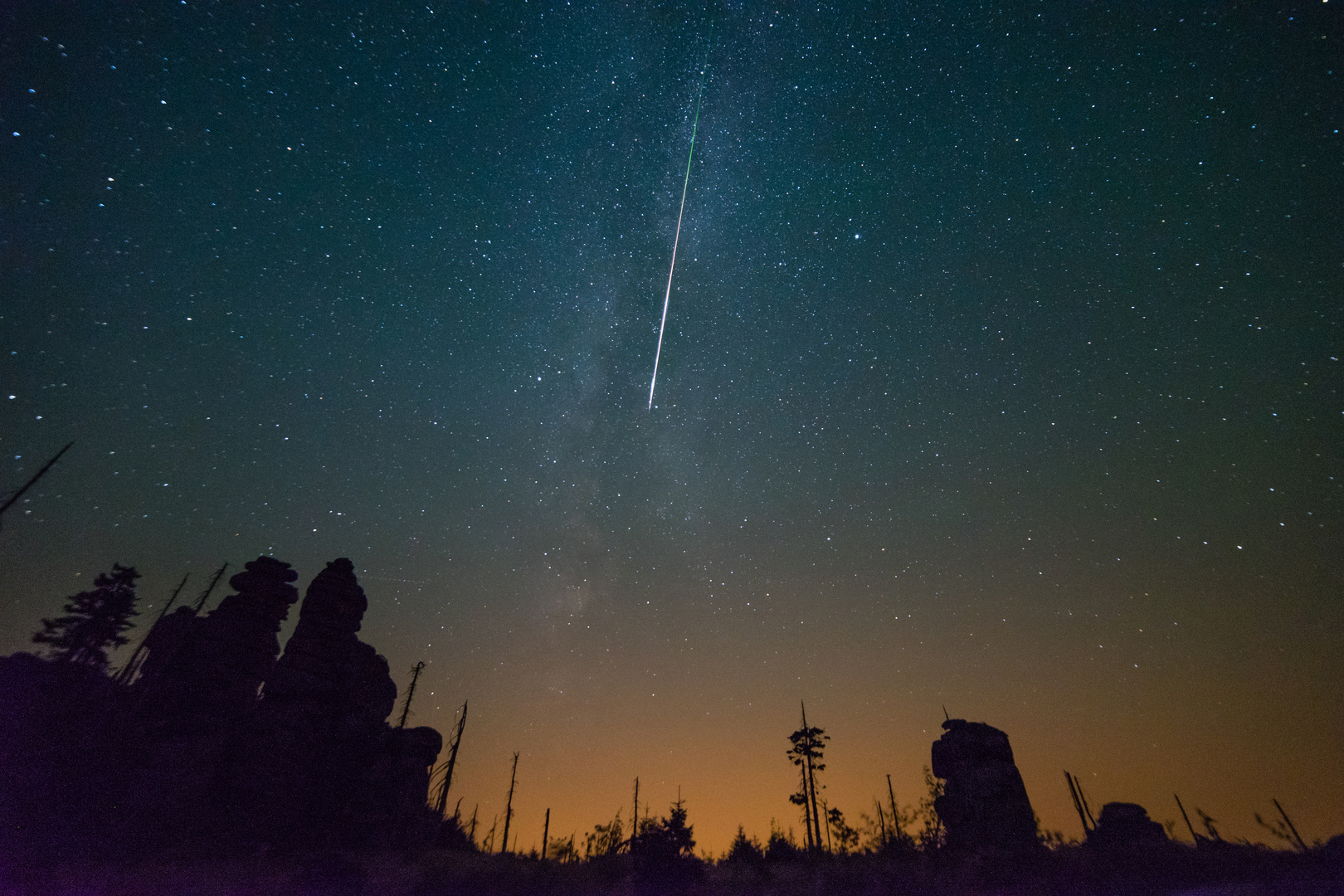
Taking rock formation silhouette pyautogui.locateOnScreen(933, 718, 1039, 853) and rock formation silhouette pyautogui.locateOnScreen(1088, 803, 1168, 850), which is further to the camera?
rock formation silhouette pyautogui.locateOnScreen(1088, 803, 1168, 850)

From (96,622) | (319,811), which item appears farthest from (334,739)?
(96,622)

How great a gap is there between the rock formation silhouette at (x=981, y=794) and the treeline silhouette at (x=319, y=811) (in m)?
0.13

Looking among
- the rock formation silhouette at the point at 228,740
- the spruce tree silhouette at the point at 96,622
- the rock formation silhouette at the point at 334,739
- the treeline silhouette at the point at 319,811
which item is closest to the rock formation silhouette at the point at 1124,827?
the treeline silhouette at the point at 319,811

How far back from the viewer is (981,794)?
3350 cm

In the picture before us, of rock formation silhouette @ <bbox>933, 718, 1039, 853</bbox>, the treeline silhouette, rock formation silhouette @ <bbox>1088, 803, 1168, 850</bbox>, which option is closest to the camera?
the treeline silhouette

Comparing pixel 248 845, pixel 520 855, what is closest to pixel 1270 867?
pixel 520 855

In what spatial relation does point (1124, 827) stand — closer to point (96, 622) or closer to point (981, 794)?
point (981, 794)

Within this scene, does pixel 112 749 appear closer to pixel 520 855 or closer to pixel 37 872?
pixel 37 872

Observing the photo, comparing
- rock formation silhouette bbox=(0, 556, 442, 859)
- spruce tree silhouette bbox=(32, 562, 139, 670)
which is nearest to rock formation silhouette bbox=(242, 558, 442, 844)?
rock formation silhouette bbox=(0, 556, 442, 859)

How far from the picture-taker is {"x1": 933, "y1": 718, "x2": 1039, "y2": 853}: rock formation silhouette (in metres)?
31.7

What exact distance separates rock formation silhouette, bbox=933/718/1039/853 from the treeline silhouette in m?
0.13

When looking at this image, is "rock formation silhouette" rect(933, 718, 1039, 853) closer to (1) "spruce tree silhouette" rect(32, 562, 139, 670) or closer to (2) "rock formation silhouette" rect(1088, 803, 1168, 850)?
(2) "rock formation silhouette" rect(1088, 803, 1168, 850)

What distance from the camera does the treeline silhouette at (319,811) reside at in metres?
23.0

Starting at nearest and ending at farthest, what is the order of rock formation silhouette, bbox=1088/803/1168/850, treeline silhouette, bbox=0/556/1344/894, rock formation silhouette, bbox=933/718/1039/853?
treeline silhouette, bbox=0/556/1344/894
rock formation silhouette, bbox=933/718/1039/853
rock formation silhouette, bbox=1088/803/1168/850
